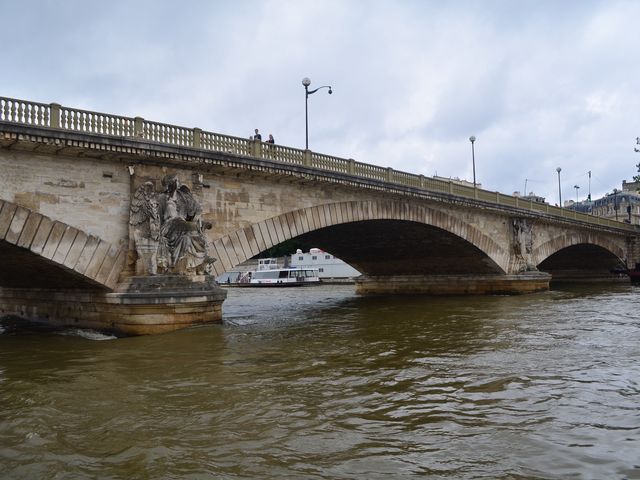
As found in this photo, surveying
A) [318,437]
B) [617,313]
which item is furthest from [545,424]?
[617,313]

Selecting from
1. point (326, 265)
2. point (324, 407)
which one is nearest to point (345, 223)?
point (324, 407)

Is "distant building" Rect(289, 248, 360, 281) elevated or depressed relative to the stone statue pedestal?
elevated

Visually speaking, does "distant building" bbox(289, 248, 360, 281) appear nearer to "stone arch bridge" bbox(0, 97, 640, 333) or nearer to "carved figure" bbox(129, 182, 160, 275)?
"stone arch bridge" bbox(0, 97, 640, 333)

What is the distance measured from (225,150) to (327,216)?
224 inches

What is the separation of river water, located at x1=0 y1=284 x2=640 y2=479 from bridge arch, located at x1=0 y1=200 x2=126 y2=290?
6.48 feet

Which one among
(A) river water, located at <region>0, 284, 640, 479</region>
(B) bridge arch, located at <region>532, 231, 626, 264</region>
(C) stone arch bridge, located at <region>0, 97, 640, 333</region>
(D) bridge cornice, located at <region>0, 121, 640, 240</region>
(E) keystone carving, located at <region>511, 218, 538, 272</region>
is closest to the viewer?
(A) river water, located at <region>0, 284, 640, 479</region>

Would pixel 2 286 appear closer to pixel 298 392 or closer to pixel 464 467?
pixel 298 392

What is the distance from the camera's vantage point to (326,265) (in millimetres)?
71188

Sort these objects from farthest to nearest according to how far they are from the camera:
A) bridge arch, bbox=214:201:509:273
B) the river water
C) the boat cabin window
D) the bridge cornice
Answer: the boat cabin window
bridge arch, bbox=214:201:509:273
the bridge cornice
the river water

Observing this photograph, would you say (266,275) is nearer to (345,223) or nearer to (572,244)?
(572,244)

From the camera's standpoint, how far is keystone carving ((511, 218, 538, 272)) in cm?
3403

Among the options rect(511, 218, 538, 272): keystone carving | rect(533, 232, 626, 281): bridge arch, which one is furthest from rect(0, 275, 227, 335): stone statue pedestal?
rect(533, 232, 626, 281): bridge arch

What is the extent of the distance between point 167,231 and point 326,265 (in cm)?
5566

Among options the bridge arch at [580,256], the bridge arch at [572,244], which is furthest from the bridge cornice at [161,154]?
the bridge arch at [580,256]
